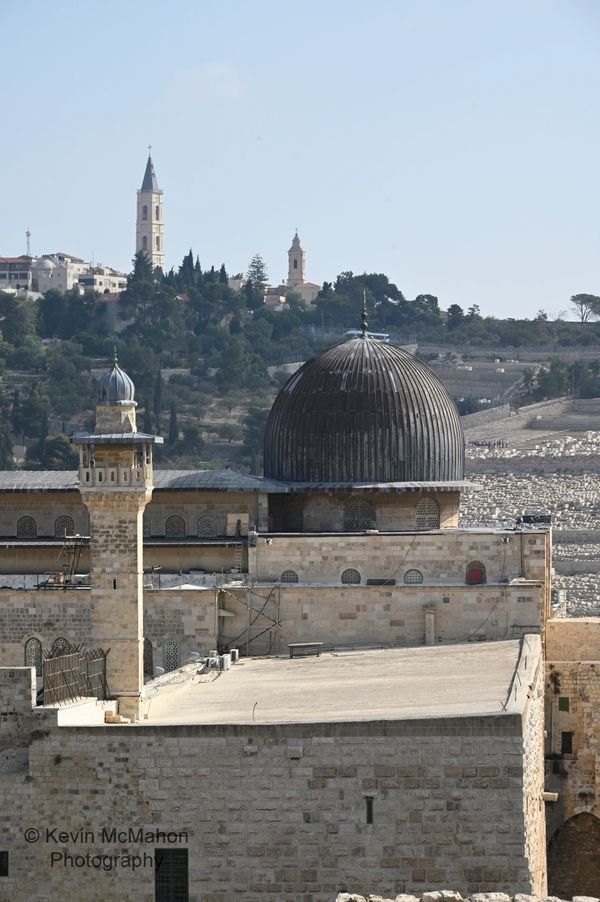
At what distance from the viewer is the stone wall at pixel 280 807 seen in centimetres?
2459

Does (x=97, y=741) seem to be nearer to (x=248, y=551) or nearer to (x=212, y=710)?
(x=212, y=710)

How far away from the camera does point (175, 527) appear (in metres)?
38.5

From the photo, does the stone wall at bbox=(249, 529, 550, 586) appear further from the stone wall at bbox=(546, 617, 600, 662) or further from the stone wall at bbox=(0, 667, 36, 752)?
the stone wall at bbox=(0, 667, 36, 752)

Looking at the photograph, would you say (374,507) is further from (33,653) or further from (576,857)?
(576,857)

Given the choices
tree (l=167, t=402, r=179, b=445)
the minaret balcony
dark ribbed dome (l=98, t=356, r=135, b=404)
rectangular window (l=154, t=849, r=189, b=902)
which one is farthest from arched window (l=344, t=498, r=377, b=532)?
tree (l=167, t=402, r=179, b=445)

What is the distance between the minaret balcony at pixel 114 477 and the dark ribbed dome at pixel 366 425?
30.4 feet

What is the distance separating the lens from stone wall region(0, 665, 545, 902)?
968 inches

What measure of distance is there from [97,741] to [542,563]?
467 inches

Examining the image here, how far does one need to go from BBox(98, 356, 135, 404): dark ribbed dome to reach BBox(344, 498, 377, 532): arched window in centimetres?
834

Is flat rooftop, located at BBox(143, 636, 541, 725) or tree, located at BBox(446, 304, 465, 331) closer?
flat rooftop, located at BBox(143, 636, 541, 725)

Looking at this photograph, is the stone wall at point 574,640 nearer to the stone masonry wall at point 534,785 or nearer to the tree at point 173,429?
the stone masonry wall at point 534,785

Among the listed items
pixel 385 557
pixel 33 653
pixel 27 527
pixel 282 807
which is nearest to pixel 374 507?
pixel 385 557

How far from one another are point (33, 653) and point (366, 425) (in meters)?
6.98

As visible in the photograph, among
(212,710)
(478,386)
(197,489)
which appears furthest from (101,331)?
(212,710)
